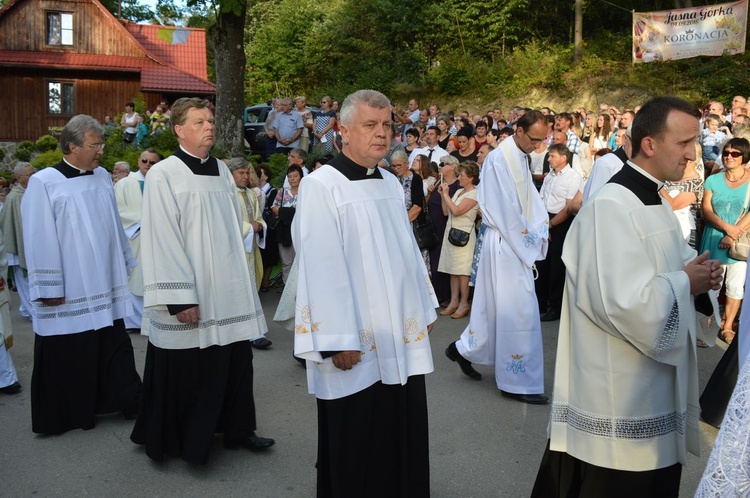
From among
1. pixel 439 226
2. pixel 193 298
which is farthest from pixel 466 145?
pixel 193 298

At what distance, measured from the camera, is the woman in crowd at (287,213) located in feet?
32.0

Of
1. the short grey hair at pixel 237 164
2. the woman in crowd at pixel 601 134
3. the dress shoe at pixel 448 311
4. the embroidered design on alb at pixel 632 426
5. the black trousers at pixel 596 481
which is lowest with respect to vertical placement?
the dress shoe at pixel 448 311

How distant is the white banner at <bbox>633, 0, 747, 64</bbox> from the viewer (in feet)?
55.7

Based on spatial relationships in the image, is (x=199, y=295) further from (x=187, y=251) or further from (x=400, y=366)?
(x=400, y=366)

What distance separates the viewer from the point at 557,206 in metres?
8.83

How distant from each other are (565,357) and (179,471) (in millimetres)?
2696

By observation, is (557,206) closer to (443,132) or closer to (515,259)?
(515,259)

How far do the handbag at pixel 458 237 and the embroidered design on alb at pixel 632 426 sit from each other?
5.74 m

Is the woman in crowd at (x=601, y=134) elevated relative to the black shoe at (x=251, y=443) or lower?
elevated

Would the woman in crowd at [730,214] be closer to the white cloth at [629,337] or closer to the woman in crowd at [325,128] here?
the white cloth at [629,337]

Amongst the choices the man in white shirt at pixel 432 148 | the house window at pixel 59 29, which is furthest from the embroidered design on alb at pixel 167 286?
the house window at pixel 59 29

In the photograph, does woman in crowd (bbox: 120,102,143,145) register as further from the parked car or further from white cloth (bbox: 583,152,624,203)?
white cloth (bbox: 583,152,624,203)

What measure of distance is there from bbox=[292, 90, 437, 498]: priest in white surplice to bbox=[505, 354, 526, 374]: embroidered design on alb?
222 centimetres

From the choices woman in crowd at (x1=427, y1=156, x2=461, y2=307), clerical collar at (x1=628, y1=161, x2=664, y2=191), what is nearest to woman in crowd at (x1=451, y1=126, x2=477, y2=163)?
woman in crowd at (x1=427, y1=156, x2=461, y2=307)
